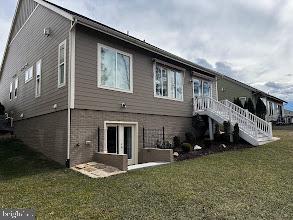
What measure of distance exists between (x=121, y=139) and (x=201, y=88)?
8.65 metres

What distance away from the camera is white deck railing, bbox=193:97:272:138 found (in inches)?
628

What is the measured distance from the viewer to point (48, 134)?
41.0ft

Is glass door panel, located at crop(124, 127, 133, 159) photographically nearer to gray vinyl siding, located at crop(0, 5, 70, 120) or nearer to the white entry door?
the white entry door

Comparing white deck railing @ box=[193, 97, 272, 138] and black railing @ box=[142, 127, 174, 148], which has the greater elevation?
white deck railing @ box=[193, 97, 272, 138]

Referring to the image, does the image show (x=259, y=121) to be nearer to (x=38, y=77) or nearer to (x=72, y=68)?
(x=72, y=68)

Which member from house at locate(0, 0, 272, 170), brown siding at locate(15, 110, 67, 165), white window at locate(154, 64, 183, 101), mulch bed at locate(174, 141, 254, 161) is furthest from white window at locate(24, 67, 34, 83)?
mulch bed at locate(174, 141, 254, 161)

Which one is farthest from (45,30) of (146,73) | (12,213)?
(12,213)

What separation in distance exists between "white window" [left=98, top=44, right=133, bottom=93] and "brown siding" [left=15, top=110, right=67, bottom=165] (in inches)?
91.1

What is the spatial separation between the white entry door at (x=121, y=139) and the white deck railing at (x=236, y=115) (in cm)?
583

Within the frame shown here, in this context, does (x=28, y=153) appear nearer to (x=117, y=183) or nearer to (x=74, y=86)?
(x=74, y=86)

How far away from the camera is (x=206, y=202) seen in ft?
21.3

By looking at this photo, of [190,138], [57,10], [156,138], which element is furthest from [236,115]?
[57,10]

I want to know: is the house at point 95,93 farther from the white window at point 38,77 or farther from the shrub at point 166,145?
the shrub at point 166,145

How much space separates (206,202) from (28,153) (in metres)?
9.69
